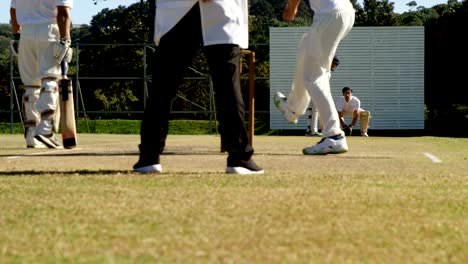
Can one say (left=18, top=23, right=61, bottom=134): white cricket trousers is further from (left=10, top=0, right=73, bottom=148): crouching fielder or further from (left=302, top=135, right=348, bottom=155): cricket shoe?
(left=302, top=135, right=348, bottom=155): cricket shoe

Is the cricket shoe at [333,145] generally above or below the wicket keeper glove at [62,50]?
below

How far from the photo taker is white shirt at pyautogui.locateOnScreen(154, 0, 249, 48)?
237 inches

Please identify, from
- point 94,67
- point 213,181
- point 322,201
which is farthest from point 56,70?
point 94,67

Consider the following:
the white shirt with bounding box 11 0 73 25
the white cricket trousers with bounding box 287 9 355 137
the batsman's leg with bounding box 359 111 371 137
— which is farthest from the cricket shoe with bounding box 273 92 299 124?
the batsman's leg with bounding box 359 111 371 137

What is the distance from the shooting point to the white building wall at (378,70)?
29438 millimetres

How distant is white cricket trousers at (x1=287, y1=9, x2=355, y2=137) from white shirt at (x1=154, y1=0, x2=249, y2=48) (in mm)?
2147

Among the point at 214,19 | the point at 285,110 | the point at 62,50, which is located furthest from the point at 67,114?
the point at 214,19

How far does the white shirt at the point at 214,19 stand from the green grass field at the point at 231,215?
0.84m

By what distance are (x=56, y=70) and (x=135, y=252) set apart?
7004mm

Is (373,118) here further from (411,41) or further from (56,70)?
(56,70)

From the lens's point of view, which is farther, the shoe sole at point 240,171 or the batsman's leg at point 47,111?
the batsman's leg at point 47,111

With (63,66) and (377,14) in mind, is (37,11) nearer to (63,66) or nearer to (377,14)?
(63,66)

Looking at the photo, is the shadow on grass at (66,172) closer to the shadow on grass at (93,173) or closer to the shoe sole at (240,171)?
the shadow on grass at (93,173)

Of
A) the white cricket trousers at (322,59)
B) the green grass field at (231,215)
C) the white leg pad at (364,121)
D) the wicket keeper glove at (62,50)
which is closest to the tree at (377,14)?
the white leg pad at (364,121)
